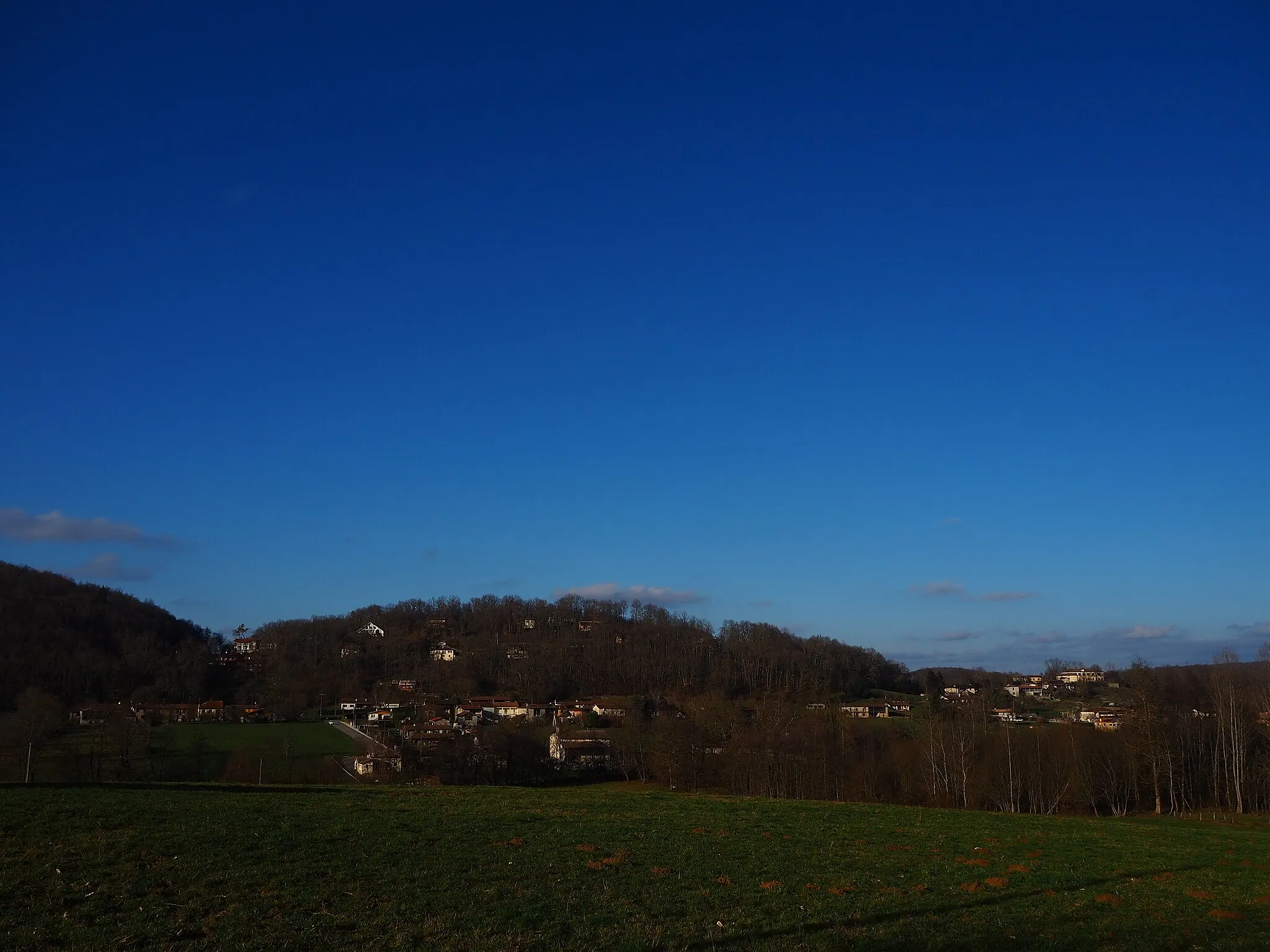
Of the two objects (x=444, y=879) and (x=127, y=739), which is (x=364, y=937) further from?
(x=127, y=739)

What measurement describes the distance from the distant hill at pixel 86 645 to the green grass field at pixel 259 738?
79.9 ft

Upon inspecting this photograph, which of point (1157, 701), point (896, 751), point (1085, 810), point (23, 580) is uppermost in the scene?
point (23, 580)

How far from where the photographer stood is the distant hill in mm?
104562

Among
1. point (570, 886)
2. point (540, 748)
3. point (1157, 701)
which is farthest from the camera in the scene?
point (540, 748)

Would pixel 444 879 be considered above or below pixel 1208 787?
above

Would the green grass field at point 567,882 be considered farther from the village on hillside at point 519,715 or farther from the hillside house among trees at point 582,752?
the hillside house among trees at point 582,752

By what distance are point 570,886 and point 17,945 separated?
24.5 feet

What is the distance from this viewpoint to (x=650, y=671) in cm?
13712

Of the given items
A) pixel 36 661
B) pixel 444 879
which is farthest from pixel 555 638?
pixel 444 879

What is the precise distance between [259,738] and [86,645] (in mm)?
56224

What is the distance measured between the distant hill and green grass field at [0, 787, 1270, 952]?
9353 cm

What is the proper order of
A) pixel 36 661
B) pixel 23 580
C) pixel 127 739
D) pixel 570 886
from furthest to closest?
1. pixel 23 580
2. pixel 36 661
3. pixel 127 739
4. pixel 570 886

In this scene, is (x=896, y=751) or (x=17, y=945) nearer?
(x=17, y=945)

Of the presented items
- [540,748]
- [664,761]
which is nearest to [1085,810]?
[664,761]
